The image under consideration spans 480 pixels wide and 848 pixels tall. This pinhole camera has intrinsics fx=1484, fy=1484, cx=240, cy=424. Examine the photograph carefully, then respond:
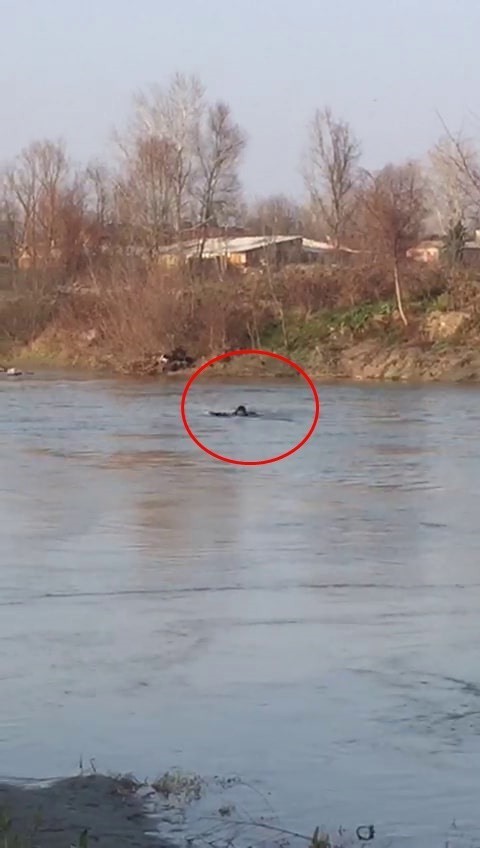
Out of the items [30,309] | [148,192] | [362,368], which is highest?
[148,192]

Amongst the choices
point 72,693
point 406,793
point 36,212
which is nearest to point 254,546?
point 72,693

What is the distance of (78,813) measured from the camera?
6.68m

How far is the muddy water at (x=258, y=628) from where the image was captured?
25.7 feet

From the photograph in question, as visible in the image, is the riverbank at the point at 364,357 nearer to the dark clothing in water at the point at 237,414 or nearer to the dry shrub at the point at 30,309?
the dry shrub at the point at 30,309

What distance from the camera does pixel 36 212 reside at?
238ft

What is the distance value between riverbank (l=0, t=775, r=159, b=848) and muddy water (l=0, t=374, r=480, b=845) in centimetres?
51

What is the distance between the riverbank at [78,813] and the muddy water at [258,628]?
0.51 meters

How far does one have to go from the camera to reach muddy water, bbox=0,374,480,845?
782cm

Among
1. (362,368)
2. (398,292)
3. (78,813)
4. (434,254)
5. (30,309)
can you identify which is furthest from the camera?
(434,254)

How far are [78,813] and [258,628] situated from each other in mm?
4435

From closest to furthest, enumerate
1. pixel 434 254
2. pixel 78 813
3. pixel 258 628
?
1. pixel 78 813
2. pixel 258 628
3. pixel 434 254

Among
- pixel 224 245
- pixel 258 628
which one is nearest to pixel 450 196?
pixel 224 245

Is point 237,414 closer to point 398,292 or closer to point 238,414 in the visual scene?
point 238,414

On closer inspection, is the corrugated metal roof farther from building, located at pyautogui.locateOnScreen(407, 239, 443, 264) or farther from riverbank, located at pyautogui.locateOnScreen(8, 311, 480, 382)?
riverbank, located at pyautogui.locateOnScreen(8, 311, 480, 382)
